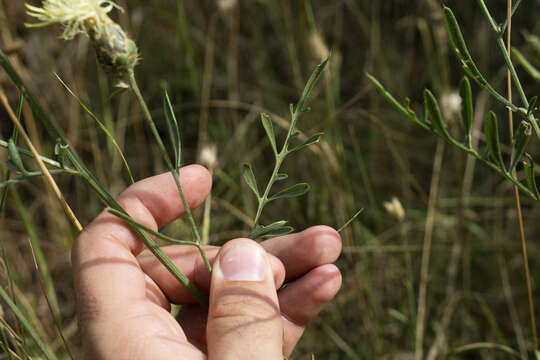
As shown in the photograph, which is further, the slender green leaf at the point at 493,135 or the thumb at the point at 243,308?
the thumb at the point at 243,308

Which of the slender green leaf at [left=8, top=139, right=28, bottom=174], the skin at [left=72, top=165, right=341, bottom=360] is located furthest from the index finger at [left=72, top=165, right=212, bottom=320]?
the slender green leaf at [left=8, top=139, right=28, bottom=174]

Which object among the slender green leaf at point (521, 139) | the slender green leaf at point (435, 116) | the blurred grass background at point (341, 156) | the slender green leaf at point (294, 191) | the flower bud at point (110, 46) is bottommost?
the blurred grass background at point (341, 156)

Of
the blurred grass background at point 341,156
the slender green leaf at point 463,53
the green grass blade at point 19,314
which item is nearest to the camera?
the slender green leaf at point 463,53

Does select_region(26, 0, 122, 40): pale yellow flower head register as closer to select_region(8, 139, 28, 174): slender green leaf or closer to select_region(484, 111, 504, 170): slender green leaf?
select_region(8, 139, 28, 174): slender green leaf

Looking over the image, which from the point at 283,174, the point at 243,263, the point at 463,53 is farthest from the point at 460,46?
the point at 243,263

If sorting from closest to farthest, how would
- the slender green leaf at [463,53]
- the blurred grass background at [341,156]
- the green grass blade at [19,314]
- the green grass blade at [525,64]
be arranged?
the green grass blade at [525,64] → the slender green leaf at [463,53] → the green grass blade at [19,314] → the blurred grass background at [341,156]

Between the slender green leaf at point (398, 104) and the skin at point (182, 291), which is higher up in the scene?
the slender green leaf at point (398, 104)

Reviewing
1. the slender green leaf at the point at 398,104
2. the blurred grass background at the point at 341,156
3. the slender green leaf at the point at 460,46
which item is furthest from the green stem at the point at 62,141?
the blurred grass background at the point at 341,156

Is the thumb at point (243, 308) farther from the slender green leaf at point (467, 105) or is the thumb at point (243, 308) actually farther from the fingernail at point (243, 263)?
the slender green leaf at point (467, 105)
